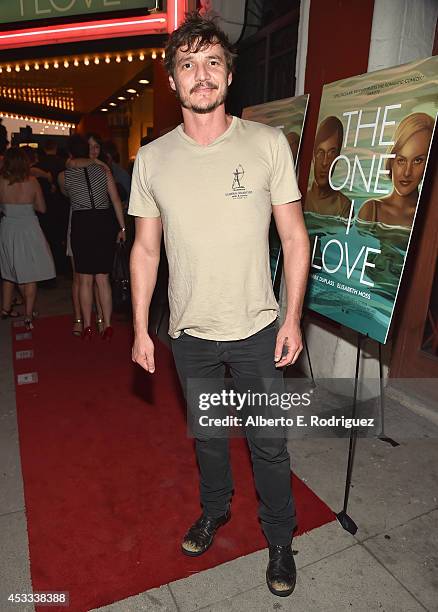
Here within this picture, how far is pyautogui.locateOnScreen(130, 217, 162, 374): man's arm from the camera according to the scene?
79.6 inches

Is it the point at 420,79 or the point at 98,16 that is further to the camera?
the point at 98,16

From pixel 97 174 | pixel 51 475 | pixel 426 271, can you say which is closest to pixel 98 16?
pixel 97 174

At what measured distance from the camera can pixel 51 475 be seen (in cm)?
279

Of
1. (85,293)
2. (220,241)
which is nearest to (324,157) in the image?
(220,241)

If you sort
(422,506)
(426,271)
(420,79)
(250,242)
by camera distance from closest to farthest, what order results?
(250,242)
(420,79)
(422,506)
(426,271)

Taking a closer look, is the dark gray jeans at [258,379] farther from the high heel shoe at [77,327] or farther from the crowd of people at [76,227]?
the high heel shoe at [77,327]

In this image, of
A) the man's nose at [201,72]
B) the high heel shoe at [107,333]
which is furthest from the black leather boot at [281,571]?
the high heel shoe at [107,333]

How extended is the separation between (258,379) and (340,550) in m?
1.02

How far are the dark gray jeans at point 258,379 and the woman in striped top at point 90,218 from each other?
2.91 m

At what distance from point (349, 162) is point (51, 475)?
101 inches

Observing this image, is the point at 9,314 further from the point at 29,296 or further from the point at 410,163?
the point at 410,163

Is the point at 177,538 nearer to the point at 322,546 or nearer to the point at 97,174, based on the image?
the point at 322,546

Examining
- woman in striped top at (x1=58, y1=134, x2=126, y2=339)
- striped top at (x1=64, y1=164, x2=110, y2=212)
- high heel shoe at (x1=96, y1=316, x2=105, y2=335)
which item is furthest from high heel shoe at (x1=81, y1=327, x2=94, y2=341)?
striped top at (x1=64, y1=164, x2=110, y2=212)

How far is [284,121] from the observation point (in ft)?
11.4
